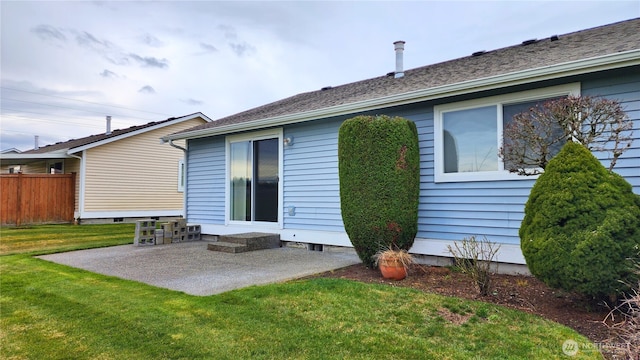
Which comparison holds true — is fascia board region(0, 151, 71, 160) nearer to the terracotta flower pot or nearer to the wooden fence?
the wooden fence

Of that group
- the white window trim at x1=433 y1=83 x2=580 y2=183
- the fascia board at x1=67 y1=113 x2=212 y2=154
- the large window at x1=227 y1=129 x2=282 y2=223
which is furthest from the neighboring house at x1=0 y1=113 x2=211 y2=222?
the white window trim at x1=433 y1=83 x2=580 y2=183

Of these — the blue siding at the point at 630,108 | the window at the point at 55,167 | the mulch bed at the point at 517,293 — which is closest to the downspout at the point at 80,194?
the window at the point at 55,167

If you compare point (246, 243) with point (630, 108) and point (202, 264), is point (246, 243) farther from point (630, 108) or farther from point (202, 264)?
point (630, 108)

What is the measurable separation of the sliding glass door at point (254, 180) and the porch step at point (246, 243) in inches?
22.9

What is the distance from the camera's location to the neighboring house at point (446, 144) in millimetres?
4695

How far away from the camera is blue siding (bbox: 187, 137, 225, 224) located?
9391 millimetres

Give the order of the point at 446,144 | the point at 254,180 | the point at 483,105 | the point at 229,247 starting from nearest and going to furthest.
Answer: the point at 483,105 → the point at 446,144 → the point at 229,247 → the point at 254,180

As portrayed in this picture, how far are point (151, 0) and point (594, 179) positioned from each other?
10041 mm

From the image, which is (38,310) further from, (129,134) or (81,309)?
(129,134)

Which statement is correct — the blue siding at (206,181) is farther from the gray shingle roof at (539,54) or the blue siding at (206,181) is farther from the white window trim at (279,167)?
the gray shingle roof at (539,54)

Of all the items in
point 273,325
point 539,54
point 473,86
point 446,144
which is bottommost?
point 273,325

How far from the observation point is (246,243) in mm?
7410

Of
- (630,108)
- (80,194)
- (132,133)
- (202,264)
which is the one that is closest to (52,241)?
(202,264)

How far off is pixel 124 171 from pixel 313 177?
11.8 metres
